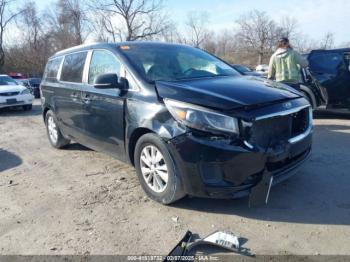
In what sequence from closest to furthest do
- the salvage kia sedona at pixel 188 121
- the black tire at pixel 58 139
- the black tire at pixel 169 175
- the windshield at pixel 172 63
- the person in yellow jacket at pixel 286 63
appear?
1. the salvage kia sedona at pixel 188 121
2. the black tire at pixel 169 175
3. the windshield at pixel 172 63
4. the black tire at pixel 58 139
5. the person in yellow jacket at pixel 286 63

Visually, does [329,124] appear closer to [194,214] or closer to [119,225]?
[194,214]

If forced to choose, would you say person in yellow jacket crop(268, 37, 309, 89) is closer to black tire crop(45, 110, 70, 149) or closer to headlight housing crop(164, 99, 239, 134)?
headlight housing crop(164, 99, 239, 134)

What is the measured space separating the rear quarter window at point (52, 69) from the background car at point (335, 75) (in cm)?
583

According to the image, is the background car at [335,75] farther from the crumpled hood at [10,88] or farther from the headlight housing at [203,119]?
the crumpled hood at [10,88]

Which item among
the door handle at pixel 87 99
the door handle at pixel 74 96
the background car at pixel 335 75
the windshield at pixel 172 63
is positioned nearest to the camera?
the windshield at pixel 172 63

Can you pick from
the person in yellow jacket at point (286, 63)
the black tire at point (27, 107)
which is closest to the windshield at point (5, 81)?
the black tire at point (27, 107)

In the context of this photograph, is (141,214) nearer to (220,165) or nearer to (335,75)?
(220,165)

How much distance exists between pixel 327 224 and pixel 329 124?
495cm

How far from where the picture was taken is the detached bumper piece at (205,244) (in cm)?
291

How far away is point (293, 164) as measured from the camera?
11.9ft

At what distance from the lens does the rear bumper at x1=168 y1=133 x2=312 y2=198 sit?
3.19 meters

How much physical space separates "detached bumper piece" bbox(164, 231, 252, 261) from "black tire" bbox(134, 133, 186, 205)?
51cm

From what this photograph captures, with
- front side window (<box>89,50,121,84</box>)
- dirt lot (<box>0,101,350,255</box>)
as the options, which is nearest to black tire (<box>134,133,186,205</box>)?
dirt lot (<box>0,101,350,255</box>)

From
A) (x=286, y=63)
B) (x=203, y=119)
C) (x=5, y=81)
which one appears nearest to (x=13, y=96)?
(x=5, y=81)
